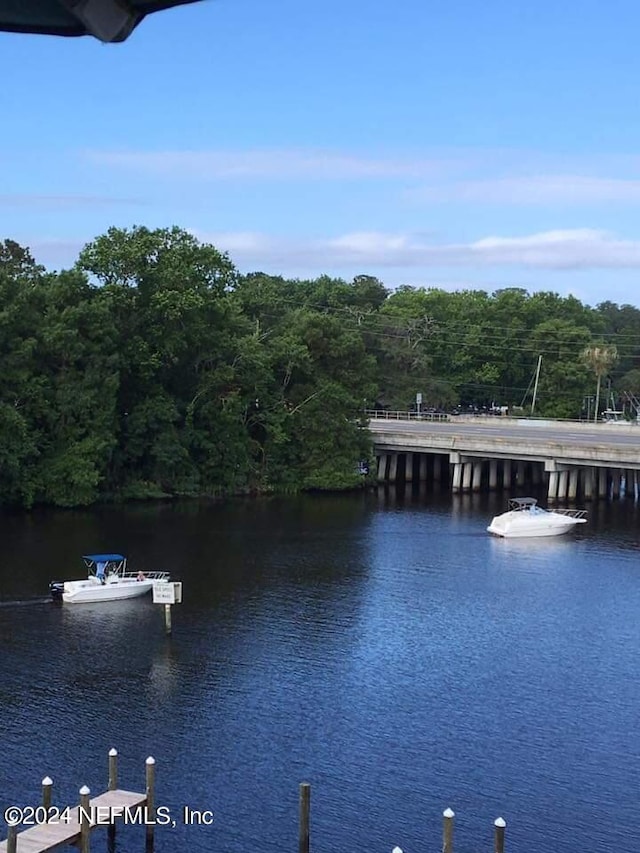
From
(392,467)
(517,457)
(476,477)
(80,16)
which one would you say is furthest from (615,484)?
(80,16)

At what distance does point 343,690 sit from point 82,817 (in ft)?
42.7

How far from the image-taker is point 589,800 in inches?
960

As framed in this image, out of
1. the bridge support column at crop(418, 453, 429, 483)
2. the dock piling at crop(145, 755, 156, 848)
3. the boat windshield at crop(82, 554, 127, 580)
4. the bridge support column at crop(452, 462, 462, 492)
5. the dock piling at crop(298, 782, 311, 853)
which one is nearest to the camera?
the dock piling at crop(298, 782, 311, 853)

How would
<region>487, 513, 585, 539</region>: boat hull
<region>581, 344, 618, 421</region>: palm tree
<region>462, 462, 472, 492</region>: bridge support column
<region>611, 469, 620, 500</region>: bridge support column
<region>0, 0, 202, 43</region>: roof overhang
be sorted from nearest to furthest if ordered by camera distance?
<region>0, 0, 202, 43</region>: roof overhang, <region>487, 513, 585, 539</region>: boat hull, <region>611, 469, 620, 500</region>: bridge support column, <region>462, 462, 472, 492</region>: bridge support column, <region>581, 344, 618, 421</region>: palm tree

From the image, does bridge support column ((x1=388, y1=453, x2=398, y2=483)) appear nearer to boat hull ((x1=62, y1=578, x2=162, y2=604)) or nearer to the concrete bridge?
the concrete bridge

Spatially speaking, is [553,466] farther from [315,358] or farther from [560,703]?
[560,703]

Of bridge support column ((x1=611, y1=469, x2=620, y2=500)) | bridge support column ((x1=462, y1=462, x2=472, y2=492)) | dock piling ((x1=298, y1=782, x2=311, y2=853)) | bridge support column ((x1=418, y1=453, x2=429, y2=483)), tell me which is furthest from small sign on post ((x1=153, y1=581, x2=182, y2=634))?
bridge support column ((x1=418, y1=453, x2=429, y2=483))

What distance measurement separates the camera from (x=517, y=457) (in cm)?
7338

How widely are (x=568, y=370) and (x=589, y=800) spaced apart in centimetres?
9468

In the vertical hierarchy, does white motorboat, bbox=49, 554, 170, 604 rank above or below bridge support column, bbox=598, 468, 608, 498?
below

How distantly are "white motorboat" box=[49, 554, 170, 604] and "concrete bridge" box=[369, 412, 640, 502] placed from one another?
34466 millimetres

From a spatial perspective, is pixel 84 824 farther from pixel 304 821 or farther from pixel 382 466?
pixel 382 466

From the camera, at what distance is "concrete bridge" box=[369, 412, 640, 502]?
7044 cm

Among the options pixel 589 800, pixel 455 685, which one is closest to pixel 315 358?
pixel 455 685
